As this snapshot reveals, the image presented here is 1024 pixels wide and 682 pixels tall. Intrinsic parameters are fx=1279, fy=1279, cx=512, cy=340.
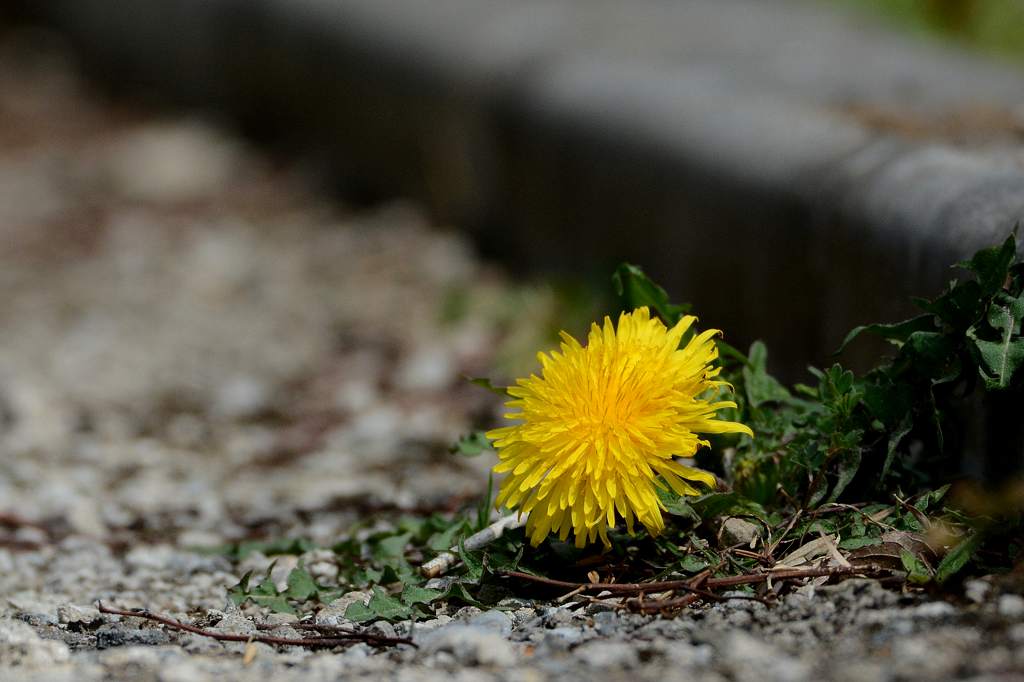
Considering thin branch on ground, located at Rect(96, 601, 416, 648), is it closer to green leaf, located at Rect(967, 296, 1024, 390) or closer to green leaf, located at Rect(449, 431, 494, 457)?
green leaf, located at Rect(449, 431, 494, 457)

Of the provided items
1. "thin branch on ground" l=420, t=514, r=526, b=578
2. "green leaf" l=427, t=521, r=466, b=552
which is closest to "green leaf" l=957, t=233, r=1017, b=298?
"thin branch on ground" l=420, t=514, r=526, b=578

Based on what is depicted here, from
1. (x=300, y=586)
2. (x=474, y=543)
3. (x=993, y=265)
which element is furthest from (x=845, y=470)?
(x=300, y=586)

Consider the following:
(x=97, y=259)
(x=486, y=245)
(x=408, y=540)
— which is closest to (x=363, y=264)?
(x=486, y=245)

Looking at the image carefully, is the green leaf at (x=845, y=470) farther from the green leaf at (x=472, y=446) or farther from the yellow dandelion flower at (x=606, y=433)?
the green leaf at (x=472, y=446)

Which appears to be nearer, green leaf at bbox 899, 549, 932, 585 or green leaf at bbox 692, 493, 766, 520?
green leaf at bbox 899, 549, 932, 585

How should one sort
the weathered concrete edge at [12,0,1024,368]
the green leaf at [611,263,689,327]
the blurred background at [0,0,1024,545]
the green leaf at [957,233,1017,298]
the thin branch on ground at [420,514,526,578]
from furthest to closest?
the blurred background at [0,0,1024,545]
the weathered concrete edge at [12,0,1024,368]
the green leaf at [611,263,689,327]
the thin branch on ground at [420,514,526,578]
the green leaf at [957,233,1017,298]

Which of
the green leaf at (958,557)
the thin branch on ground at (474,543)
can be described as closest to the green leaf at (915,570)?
the green leaf at (958,557)
